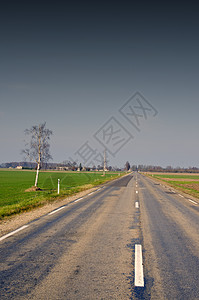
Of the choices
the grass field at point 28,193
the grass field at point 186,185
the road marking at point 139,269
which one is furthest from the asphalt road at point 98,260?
the grass field at point 186,185

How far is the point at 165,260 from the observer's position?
4613mm

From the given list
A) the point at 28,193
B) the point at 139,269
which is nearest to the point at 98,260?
the point at 139,269

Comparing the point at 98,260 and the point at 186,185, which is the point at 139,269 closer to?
the point at 98,260

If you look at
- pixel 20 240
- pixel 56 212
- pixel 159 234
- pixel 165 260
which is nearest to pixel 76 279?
pixel 165 260

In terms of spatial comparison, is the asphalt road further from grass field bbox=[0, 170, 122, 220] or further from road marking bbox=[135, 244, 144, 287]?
grass field bbox=[0, 170, 122, 220]

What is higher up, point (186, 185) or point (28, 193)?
point (28, 193)

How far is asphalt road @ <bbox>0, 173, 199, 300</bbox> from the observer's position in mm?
3391

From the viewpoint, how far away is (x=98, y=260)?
4.53 metres

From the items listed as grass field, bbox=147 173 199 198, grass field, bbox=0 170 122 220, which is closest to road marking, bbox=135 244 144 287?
grass field, bbox=0 170 122 220

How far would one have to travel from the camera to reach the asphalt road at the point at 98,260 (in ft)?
11.1

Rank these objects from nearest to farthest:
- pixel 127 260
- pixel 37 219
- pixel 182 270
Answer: pixel 182 270 < pixel 127 260 < pixel 37 219

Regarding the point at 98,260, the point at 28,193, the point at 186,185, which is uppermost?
the point at 98,260

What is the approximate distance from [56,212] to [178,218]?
5405 mm

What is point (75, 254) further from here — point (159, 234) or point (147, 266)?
point (159, 234)
